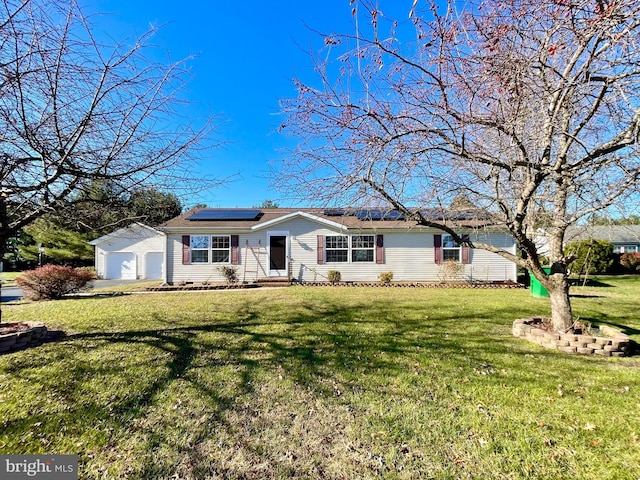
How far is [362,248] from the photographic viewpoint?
1438 centimetres

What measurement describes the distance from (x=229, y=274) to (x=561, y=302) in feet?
39.7

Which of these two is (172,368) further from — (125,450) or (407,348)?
(407,348)

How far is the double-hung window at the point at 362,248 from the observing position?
1437 cm

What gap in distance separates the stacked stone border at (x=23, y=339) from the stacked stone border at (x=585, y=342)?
8722 millimetres

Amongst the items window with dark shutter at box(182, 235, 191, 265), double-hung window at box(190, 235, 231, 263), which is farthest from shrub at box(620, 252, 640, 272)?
window with dark shutter at box(182, 235, 191, 265)

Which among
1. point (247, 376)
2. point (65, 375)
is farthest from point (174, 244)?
point (247, 376)

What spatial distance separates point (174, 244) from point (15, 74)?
40.0 ft

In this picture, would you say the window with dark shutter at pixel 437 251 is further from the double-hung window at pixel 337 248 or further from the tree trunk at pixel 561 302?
the tree trunk at pixel 561 302

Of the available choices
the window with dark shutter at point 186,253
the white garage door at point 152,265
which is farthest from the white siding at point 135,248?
the window with dark shutter at point 186,253

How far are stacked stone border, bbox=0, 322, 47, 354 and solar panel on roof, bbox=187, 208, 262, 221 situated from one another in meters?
10.2

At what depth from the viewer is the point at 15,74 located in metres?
2.83

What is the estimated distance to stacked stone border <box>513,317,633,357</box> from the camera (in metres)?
4.59

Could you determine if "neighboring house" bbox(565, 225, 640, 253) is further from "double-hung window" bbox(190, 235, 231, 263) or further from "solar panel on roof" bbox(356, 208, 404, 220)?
"double-hung window" bbox(190, 235, 231, 263)

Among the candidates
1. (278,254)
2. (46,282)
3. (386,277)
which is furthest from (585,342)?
(46,282)
